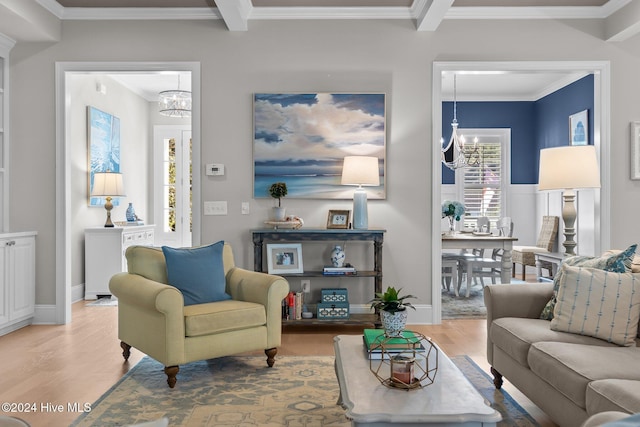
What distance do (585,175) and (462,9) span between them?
200 cm

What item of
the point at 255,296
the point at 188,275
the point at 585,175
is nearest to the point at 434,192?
the point at 585,175

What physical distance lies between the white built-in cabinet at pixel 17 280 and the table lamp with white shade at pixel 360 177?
A: 2944 mm

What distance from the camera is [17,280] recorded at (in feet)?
14.4

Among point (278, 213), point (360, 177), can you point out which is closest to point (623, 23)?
point (360, 177)

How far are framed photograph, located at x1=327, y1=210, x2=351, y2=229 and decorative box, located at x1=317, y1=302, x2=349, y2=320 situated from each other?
71cm

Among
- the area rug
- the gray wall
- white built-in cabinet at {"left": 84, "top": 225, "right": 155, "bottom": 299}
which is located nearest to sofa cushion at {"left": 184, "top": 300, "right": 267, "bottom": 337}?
the area rug

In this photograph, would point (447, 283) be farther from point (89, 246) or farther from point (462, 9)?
point (89, 246)

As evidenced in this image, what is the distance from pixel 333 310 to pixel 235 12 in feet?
8.92

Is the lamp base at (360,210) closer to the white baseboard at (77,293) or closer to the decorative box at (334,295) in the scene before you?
the decorative box at (334,295)

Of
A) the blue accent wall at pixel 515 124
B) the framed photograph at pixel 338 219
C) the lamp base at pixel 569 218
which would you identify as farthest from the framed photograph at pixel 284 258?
the blue accent wall at pixel 515 124

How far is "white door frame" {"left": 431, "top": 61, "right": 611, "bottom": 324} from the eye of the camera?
459cm

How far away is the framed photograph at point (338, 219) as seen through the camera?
4574 mm

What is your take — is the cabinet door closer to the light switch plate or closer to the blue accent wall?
the light switch plate

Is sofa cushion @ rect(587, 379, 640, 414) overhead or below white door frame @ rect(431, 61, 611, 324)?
below
